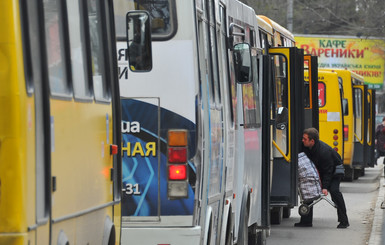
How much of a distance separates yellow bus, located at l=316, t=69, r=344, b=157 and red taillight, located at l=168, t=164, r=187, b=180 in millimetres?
20119

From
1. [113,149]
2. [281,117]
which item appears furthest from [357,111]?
[113,149]

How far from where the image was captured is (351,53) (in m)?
59.1

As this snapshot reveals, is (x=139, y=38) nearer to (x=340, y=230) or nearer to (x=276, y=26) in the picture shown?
(x=340, y=230)

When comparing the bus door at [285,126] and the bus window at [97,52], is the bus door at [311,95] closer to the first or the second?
the bus door at [285,126]

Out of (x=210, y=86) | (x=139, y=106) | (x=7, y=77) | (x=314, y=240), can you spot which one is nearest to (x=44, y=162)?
(x=7, y=77)

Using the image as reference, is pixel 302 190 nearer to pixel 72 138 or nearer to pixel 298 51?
pixel 298 51

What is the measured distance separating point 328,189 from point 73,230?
497 inches

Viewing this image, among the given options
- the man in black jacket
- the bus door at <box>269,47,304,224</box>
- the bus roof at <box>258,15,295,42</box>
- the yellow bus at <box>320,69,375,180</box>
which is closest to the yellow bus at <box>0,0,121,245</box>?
the bus door at <box>269,47,304,224</box>

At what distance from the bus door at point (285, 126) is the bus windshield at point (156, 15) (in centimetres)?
676

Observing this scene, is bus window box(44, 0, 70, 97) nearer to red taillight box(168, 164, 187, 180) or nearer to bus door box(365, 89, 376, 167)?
red taillight box(168, 164, 187, 180)

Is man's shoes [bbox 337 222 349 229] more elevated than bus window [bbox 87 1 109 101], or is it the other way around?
bus window [bbox 87 1 109 101]

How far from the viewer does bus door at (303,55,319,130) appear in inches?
717

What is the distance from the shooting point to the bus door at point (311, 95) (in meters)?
18.2

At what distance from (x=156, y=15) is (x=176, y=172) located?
120 centimetres
